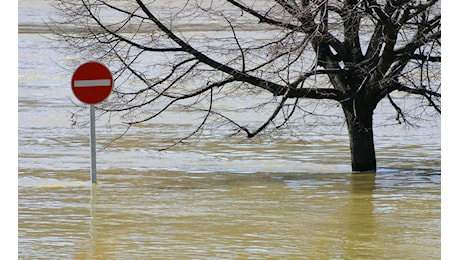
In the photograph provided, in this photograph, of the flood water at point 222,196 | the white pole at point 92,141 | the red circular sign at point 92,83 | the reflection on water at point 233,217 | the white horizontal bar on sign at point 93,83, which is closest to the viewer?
the reflection on water at point 233,217

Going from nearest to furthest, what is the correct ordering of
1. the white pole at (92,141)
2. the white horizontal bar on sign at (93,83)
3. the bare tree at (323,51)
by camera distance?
the white horizontal bar on sign at (93,83) < the white pole at (92,141) < the bare tree at (323,51)

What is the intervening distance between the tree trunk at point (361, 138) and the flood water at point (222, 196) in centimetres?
25

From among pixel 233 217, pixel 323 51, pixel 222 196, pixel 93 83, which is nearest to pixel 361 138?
pixel 323 51

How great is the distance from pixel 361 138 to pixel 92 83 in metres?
4.74

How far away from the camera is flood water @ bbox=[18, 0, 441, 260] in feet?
37.4

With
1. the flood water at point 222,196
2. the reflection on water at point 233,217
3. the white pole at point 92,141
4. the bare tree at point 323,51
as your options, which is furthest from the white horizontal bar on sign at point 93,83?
the reflection on water at point 233,217

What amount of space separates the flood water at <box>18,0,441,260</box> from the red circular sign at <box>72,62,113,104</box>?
3.65 feet

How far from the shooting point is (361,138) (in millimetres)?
17609

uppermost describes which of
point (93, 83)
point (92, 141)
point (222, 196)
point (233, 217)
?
point (93, 83)

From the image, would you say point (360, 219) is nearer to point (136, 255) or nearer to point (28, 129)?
point (136, 255)

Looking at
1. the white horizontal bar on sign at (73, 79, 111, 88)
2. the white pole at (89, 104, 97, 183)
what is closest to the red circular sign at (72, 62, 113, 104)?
the white horizontal bar on sign at (73, 79, 111, 88)

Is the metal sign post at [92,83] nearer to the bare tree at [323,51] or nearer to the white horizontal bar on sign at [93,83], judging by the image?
the white horizontal bar on sign at [93,83]

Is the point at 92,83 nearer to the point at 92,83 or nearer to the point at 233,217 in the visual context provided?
the point at 92,83

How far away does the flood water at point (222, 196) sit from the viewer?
37.4ft
